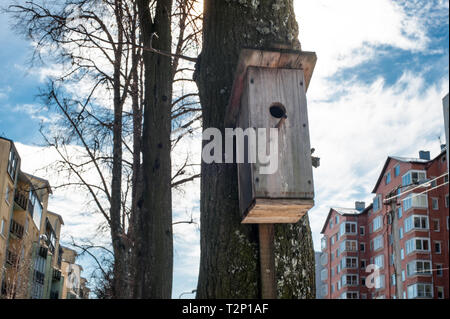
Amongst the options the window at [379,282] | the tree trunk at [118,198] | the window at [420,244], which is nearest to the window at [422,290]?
the window at [420,244]

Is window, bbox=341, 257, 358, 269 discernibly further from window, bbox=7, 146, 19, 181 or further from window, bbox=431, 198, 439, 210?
window, bbox=7, 146, 19, 181

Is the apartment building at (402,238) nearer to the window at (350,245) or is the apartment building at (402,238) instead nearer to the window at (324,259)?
the window at (350,245)

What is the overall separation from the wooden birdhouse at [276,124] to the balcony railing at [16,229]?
116 feet

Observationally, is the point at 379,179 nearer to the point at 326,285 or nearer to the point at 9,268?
the point at 326,285

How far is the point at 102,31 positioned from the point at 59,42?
2.13 m

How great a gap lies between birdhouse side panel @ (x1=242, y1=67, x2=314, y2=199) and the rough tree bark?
22cm

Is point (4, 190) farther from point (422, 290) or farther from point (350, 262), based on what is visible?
point (350, 262)

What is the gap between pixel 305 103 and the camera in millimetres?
3459

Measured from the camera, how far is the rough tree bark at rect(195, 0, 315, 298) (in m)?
3.28

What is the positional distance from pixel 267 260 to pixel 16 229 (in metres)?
37.1

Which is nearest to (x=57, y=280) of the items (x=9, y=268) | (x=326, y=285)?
(x=9, y=268)

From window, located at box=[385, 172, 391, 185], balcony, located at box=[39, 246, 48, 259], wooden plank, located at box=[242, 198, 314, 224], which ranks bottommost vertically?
wooden plank, located at box=[242, 198, 314, 224]

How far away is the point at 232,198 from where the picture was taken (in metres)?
3.44

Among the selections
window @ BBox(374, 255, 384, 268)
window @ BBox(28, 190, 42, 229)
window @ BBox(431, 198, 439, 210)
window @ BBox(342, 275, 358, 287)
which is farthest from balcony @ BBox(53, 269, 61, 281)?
window @ BBox(431, 198, 439, 210)
